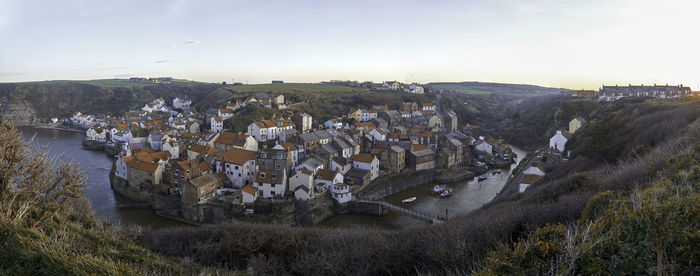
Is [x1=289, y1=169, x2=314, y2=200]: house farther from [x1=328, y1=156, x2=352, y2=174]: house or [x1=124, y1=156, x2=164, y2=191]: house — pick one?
[x1=124, y1=156, x2=164, y2=191]: house

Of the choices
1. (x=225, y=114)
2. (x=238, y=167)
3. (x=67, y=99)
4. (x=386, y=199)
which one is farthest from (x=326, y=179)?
(x=67, y=99)

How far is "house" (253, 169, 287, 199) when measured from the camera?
17.2 m

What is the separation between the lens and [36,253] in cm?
320

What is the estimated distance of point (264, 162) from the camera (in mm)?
19734

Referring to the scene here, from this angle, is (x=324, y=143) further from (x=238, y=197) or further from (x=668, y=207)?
(x=668, y=207)

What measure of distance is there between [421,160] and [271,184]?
1062 centimetres

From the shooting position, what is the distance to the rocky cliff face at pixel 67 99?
55.6 metres

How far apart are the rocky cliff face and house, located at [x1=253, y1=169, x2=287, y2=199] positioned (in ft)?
162

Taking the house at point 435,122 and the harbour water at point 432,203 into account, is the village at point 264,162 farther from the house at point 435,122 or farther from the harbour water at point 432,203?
the house at point 435,122

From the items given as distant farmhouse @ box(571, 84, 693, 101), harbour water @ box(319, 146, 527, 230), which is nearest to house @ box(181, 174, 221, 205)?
harbour water @ box(319, 146, 527, 230)

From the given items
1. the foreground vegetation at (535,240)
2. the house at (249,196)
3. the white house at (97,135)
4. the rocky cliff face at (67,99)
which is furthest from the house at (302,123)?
the rocky cliff face at (67,99)

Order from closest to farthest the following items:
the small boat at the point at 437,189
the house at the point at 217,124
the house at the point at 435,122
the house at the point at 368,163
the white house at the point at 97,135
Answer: the small boat at the point at 437,189, the house at the point at 368,163, the house at the point at 217,124, the white house at the point at 97,135, the house at the point at 435,122

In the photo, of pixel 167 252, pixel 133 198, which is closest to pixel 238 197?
pixel 133 198

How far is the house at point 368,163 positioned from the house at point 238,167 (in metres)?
5.77
